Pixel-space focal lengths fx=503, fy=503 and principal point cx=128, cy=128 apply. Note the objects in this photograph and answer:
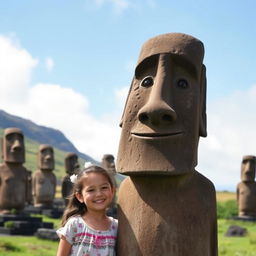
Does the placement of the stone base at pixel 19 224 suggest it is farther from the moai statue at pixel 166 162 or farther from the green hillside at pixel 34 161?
the green hillside at pixel 34 161

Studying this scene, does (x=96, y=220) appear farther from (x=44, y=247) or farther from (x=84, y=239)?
(x=44, y=247)

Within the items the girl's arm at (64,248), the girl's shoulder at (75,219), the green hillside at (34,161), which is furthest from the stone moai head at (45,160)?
the green hillside at (34,161)

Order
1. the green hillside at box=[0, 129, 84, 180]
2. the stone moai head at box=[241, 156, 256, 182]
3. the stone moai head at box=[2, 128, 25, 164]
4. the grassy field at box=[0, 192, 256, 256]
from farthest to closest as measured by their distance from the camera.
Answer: the green hillside at box=[0, 129, 84, 180] < the stone moai head at box=[241, 156, 256, 182] < the stone moai head at box=[2, 128, 25, 164] < the grassy field at box=[0, 192, 256, 256]

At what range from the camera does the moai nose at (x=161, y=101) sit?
3.45 meters

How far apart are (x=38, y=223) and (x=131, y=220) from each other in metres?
11.8

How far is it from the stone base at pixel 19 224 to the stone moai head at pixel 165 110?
1094cm

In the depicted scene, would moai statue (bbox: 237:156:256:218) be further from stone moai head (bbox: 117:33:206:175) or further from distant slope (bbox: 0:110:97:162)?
distant slope (bbox: 0:110:97:162)

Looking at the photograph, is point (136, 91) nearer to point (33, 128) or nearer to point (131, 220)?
point (131, 220)

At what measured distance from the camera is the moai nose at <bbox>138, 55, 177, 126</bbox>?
11.3 feet

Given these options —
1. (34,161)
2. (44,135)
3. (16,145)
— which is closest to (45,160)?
(16,145)

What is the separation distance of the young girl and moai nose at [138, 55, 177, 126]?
0.51 metres

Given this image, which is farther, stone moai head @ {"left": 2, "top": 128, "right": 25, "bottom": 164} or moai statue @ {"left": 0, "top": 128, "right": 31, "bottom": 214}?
stone moai head @ {"left": 2, "top": 128, "right": 25, "bottom": 164}

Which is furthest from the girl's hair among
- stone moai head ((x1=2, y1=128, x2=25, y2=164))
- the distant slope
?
the distant slope

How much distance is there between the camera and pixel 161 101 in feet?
11.5
